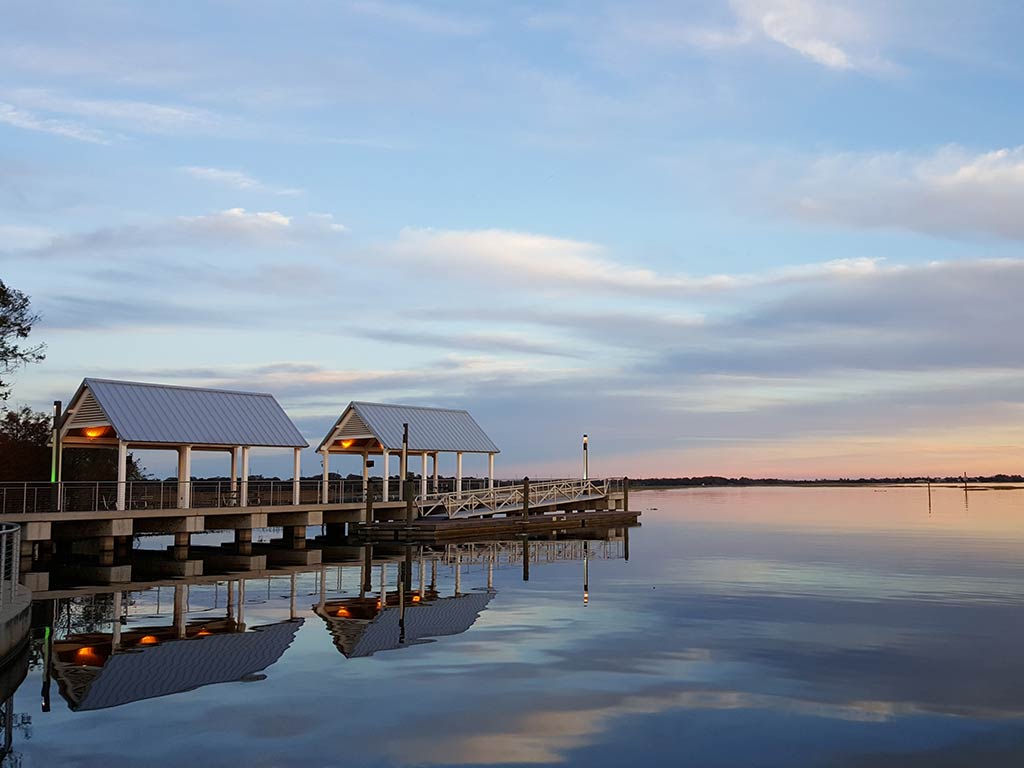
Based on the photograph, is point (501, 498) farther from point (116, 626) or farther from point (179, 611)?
point (116, 626)

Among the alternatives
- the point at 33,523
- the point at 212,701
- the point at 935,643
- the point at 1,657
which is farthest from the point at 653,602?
the point at 33,523

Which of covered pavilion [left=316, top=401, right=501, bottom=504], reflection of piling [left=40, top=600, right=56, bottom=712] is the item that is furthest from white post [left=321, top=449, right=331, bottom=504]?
reflection of piling [left=40, top=600, right=56, bottom=712]

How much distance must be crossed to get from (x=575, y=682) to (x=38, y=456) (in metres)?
37.5

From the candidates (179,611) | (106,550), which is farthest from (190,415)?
(179,611)

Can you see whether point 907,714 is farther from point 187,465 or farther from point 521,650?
point 187,465

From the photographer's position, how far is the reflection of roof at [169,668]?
14.2 m

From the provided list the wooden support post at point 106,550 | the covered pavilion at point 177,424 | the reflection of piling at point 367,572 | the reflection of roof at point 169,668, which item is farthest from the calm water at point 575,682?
the covered pavilion at point 177,424

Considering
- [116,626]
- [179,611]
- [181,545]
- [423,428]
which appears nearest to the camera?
[116,626]

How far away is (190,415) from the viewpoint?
38.9 metres

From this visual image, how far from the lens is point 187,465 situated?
37812mm

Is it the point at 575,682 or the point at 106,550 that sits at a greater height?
the point at 106,550

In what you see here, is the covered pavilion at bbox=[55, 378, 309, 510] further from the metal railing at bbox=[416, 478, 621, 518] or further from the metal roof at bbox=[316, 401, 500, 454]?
the metal railing at bbox=[416, 478, 621, 518]

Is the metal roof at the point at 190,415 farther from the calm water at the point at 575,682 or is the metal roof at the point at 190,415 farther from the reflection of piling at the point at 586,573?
the reflection of piling at the point at 586,573

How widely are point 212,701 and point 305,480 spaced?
37.3 meters
